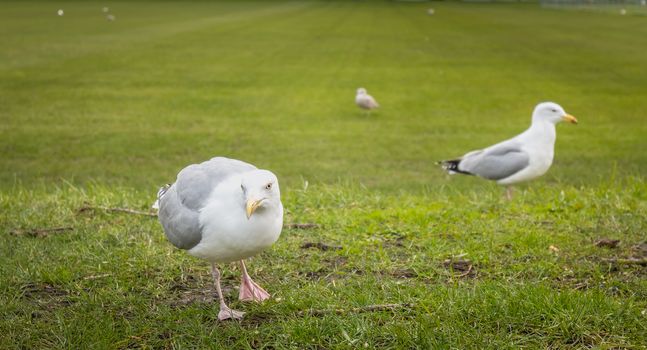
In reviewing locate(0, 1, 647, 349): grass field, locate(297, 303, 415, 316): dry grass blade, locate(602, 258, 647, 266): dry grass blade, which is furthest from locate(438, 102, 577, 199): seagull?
locate(297, 303, 415, 316): dry grass blade

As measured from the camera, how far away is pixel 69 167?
10141mm

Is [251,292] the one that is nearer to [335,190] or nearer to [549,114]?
[335,190]

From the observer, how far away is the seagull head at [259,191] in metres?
3.49

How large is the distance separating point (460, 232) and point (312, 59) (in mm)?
17563

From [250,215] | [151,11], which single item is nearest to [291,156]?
[250,215]

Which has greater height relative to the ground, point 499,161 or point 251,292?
point 251,292

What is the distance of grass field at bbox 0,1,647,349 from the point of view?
3.68m

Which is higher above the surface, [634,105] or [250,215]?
[250,215]

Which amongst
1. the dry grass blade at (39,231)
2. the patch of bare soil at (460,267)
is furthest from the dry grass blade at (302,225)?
the dry grass blade at (39,231)

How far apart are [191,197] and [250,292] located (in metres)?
0.60

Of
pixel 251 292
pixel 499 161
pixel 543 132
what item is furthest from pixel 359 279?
pixel 543 132

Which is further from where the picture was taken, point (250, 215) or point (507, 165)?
point (507, 165)

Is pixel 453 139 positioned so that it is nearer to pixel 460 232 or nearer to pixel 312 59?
pixel 460 232

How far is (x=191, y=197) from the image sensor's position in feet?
12.8
